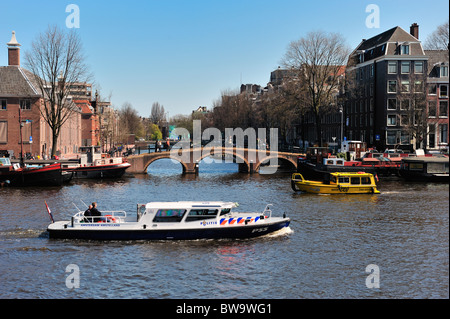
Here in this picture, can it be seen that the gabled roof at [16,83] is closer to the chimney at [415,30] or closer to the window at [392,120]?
the window at [392,120]

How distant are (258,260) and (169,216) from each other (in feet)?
24.0

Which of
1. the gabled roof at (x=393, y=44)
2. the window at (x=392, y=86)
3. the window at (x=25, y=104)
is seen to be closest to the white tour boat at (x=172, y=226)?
the window at (x=25, y=104)

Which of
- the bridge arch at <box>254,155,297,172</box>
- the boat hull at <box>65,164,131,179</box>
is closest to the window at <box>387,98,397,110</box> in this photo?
the bridge arch at <box>254,155,297,172</box>

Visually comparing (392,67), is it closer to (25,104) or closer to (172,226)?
(25,104)

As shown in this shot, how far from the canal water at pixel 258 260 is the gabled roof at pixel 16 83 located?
41.1 m

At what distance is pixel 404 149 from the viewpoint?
3654 inches

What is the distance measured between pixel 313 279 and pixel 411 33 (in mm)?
84640

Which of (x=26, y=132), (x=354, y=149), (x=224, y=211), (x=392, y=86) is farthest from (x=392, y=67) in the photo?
(x=224, y=211)

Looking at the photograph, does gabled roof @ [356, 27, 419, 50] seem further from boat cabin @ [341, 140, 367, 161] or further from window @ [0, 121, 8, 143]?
window @ [0, 121, 8, 143]

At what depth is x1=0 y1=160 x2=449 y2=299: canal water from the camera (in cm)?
2550

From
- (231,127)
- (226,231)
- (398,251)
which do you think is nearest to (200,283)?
(226,231)

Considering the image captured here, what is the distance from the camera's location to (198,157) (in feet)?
286

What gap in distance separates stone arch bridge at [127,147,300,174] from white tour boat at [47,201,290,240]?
162 ft

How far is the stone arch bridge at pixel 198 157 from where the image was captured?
84750 millimetres
